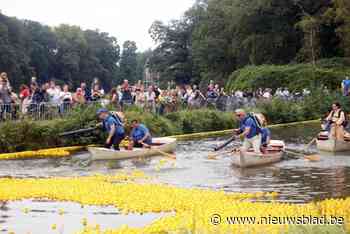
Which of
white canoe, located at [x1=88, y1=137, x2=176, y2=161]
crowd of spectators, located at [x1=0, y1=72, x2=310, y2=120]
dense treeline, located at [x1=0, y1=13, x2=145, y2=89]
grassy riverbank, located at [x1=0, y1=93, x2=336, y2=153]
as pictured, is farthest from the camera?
dense treeline, located at [x1=0, y1=13, x2=145, y2=89]

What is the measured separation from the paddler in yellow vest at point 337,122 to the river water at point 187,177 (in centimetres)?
164

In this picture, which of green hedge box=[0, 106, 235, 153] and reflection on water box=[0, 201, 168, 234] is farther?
green hedge box=[0, 106, 235, 153]

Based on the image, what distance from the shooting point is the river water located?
44.5 ft

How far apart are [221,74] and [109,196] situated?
72.3 metres

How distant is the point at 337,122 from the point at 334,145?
0.96 m

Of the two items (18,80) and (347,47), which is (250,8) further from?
(18,80)

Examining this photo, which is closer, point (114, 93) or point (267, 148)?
point (267, 148)

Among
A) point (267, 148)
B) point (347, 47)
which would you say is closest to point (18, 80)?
point (347, 47)

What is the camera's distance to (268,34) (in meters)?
72.9

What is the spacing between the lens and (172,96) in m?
38.6

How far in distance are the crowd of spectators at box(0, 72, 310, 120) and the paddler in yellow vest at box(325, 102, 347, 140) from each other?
10.4 metres

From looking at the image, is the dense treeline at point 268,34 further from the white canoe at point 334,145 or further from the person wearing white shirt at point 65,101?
the person wearing white shirt at point 65,101

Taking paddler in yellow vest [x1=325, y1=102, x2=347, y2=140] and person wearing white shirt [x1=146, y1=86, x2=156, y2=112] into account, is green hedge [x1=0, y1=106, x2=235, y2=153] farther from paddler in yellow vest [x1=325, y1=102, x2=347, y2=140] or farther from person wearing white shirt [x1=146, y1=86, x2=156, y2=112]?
paddler in yellow vest [x1=325, y1=102, x2=347, y2=140]

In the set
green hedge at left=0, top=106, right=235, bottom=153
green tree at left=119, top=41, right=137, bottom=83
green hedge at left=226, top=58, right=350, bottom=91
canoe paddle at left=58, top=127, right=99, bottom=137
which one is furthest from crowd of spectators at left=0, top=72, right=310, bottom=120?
green tree at left=119, top=41, right=137, bottom=83
